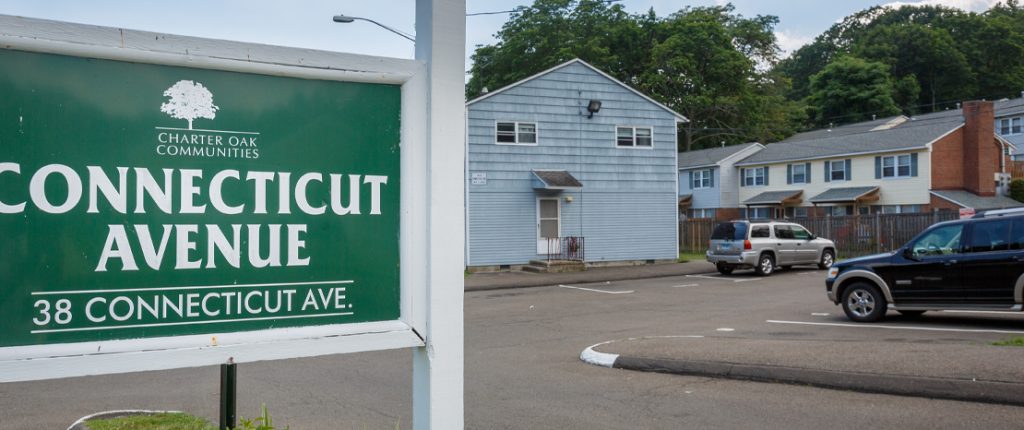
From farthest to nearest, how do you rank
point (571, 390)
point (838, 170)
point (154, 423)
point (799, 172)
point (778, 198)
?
point (799, 172)
point (778, 198)
point (838, 170)
point (571, 390)
point (154, 423)

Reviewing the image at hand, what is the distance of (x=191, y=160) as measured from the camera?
9.48 feet

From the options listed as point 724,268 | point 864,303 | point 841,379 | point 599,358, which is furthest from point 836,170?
point 841,379

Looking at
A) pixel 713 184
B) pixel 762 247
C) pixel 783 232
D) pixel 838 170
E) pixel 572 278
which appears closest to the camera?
pixel 572 278

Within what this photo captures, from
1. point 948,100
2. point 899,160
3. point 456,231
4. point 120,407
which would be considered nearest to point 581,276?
point 120,407

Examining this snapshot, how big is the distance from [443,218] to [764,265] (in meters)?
23.1

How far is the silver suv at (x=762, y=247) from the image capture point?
24344 mm

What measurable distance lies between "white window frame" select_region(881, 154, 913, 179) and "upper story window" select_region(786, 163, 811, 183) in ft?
16.9

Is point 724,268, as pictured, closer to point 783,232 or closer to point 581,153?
point 783,232

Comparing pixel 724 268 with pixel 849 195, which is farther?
pixel 849 195

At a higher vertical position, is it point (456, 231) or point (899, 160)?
point (899, 160)

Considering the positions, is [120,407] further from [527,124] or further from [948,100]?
[948,100]

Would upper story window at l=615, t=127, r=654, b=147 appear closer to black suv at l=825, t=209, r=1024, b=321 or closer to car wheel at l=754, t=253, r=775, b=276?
car wheel at l=754, t=253, r=775, b=276

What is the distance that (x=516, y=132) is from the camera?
27.2 metres

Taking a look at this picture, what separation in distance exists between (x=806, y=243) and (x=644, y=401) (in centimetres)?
2105
